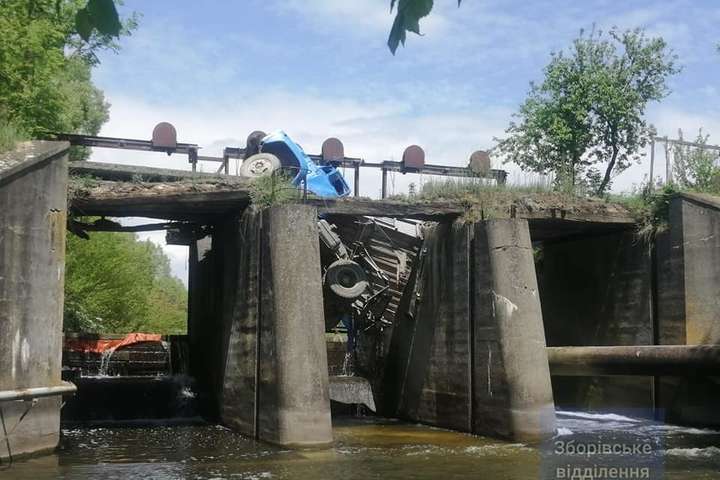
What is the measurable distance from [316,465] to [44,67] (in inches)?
581

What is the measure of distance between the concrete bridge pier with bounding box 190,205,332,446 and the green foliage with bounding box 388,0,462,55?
460 inches

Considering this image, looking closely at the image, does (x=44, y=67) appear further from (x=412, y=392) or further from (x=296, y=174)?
(x=412, y=392)

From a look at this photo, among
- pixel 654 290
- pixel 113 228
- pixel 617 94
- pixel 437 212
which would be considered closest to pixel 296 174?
pixel 437 212

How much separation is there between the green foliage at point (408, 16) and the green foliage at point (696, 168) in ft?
60.4

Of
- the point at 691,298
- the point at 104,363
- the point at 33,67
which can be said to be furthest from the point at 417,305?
the point at 33,67

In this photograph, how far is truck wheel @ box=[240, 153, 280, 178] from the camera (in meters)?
19.9

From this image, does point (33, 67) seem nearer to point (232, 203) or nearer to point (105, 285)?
point (232, 203)

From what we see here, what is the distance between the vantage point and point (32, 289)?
13.1m

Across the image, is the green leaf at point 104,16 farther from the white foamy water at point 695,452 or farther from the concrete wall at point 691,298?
the concrete wall at point 691,298

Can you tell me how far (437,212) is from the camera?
1816cm

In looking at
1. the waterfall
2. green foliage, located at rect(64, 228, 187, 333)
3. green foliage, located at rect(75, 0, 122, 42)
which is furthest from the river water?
green foliage, located at rect(64, 228, 187, 333)

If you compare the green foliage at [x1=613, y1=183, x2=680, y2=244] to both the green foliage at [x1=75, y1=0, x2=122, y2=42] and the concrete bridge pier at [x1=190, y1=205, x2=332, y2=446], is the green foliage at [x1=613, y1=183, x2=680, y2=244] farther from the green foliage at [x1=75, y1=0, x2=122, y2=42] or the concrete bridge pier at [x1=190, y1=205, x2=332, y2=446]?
the green foliage at [x1=75, y1=0, x2=122, y2=42]

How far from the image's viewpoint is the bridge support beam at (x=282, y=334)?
14.6 metres

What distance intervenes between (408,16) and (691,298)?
16.5 m
